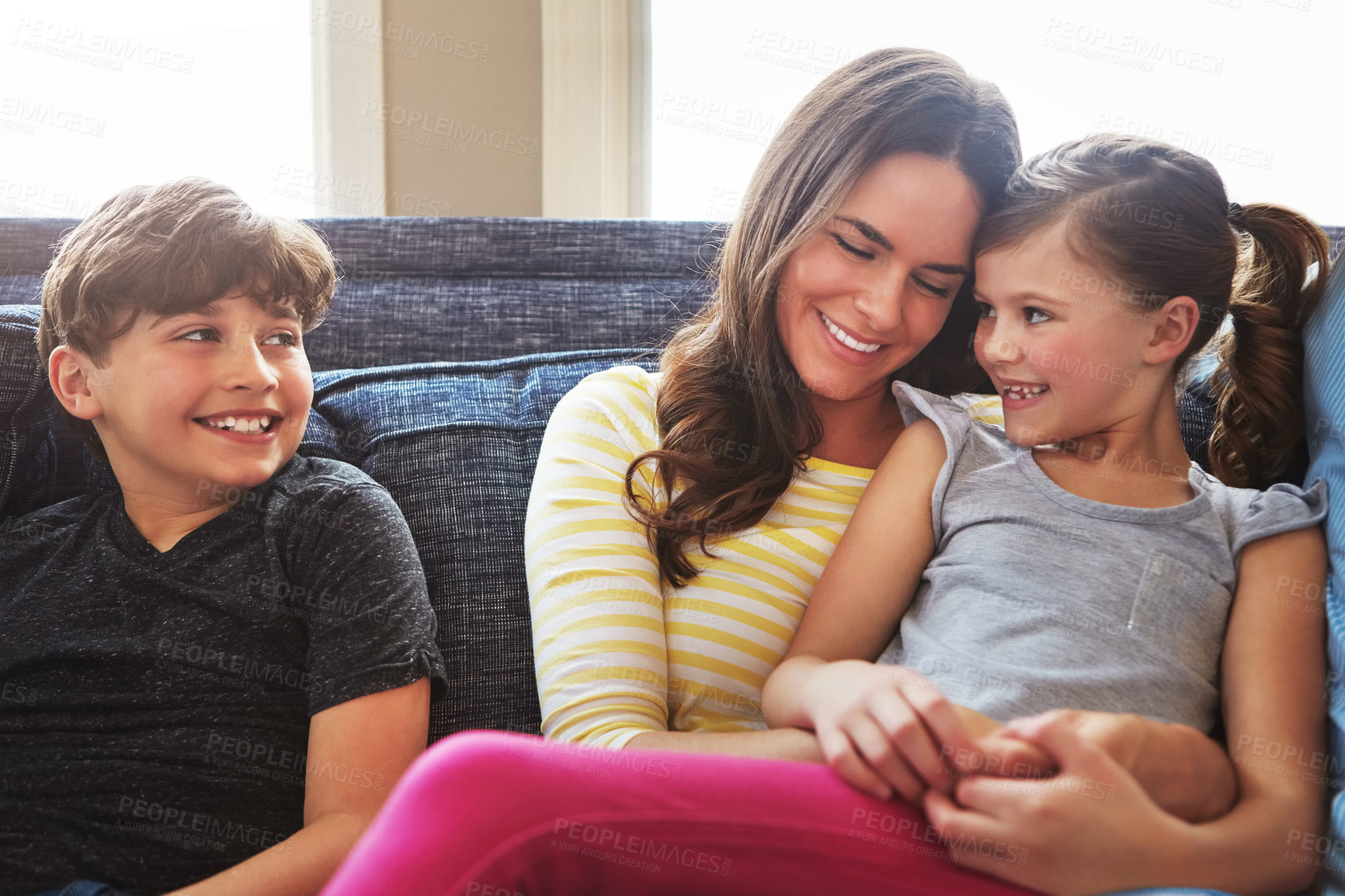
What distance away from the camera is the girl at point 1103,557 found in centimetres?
77

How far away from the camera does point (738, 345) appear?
44.8 inches

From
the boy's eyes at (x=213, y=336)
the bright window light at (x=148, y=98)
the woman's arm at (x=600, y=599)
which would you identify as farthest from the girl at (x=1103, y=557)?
the bright window light at (x=148, y=98)

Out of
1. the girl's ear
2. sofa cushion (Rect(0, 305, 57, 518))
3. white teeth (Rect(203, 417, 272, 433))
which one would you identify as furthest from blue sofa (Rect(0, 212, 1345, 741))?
the girl's ear

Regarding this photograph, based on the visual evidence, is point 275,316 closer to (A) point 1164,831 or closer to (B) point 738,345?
(B) point 738,345

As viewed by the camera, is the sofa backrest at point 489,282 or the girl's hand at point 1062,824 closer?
the girl's hand at point 1062,824

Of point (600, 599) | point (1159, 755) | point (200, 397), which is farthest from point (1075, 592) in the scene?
point (200, 397)

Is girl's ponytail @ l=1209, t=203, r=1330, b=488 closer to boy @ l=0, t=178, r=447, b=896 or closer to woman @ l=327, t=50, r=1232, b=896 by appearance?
woman @ l=327, t=50, r=1232, b=896

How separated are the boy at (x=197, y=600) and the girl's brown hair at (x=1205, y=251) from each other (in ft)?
2.37

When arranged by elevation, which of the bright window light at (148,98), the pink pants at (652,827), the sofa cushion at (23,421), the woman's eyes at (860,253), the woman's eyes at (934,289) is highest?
the bright window light at (148,98)

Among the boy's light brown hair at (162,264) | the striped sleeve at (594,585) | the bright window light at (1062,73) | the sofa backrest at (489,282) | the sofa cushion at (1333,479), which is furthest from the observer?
the bright window light at (1062,73)

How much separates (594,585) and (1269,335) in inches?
29.1

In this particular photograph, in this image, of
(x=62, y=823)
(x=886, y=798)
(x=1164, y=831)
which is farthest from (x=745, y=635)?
(x=62, y=823)

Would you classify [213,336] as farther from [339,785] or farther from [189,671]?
[339,785]

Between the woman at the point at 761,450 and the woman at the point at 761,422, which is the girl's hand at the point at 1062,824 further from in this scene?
the woman at the point at 761,422
